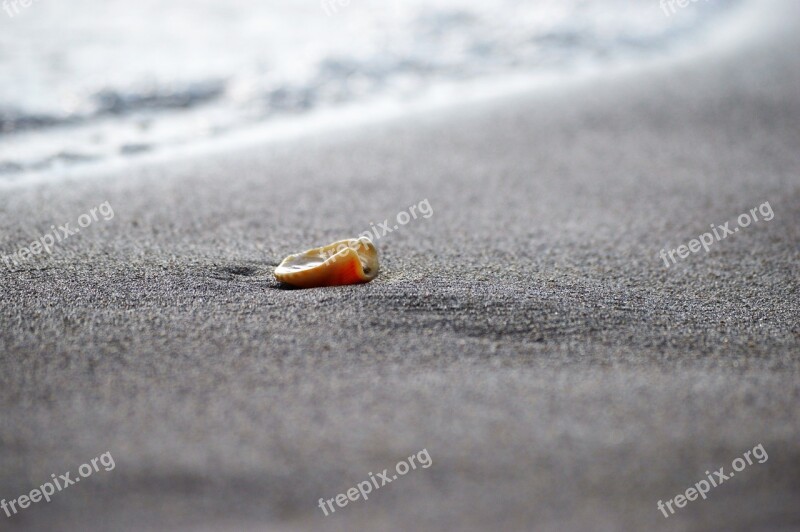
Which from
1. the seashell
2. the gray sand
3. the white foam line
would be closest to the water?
the white foam line

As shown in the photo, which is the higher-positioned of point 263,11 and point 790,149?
point 263,11

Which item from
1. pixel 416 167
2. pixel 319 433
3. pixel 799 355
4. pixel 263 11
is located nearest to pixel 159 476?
pixel 319 433

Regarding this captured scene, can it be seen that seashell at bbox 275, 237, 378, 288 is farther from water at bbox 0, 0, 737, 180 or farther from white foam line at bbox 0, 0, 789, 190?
water at bbox 0, 0, 737, 180

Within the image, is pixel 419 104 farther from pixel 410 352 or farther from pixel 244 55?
pixel 410 352

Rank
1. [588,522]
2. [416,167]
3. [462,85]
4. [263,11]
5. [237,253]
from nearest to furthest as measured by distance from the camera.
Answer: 1. [588,522]
2. [237,253]
3. [416,167]
4. [462,85]
5. [263,11]

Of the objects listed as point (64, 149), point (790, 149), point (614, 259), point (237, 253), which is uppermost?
point (64, 149)

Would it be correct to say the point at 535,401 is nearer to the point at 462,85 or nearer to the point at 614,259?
the point at 614,259

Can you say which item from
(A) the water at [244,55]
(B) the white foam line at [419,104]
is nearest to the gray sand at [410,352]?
(B) the white foam line at [419,104]
